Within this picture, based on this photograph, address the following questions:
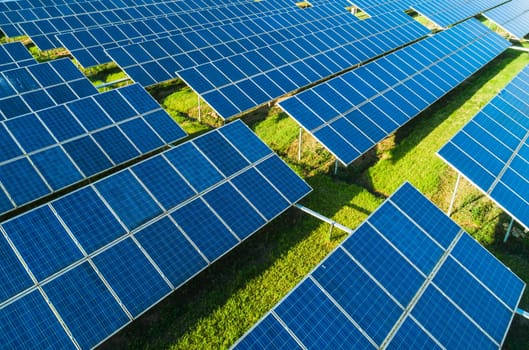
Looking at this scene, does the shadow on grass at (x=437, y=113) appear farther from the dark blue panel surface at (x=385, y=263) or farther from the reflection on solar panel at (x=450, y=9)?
the reflection on solar panel at (x=450, y=9)

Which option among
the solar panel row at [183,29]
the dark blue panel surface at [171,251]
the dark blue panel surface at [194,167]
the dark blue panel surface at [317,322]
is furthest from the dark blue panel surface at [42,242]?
the solar panel row at [183,29]

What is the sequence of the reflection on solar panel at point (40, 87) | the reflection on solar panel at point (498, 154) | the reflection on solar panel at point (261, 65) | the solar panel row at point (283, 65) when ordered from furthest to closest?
the reflection on solar panel at point (261, 65) → the solar panel row at point (283, 65) → the reflection on solar panel at point (40, 87) → the reflection on solar panel at point (498, 154)

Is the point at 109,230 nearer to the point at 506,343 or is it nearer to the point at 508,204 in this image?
the point at 506,343

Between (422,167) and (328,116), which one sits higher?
(328,116)

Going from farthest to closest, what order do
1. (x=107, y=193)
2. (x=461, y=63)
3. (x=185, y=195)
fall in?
(x=461, y=63) → (x=185, y=195) → (x=107, y=193)

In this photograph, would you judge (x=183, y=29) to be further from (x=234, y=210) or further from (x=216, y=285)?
(x=216, y=285)

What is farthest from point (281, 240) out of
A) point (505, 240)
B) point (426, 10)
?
point (426, 10)
